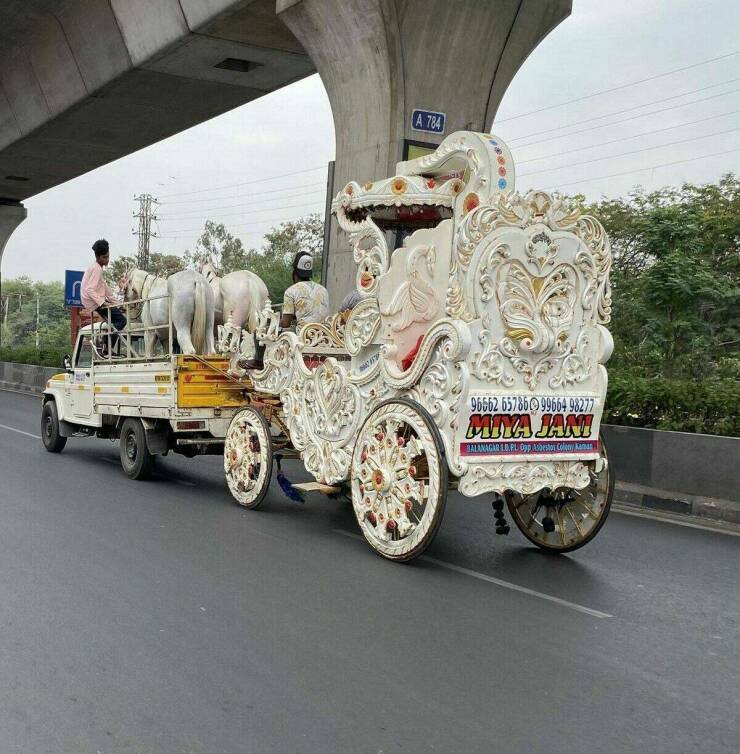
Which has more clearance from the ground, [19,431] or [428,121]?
[428,121]

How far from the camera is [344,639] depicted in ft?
15.6

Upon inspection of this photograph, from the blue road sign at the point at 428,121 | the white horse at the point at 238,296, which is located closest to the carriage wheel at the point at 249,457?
the white horse at the point at 238,296

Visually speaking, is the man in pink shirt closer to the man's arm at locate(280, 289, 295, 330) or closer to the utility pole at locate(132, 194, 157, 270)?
the man's arm at locate(280, 289, 295, 330)

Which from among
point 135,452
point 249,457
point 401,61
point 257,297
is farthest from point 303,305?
point 401,61

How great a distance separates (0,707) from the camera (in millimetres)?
3791

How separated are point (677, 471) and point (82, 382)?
23.0ft

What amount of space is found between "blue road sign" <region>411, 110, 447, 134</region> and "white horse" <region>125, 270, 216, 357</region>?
4.45 meters

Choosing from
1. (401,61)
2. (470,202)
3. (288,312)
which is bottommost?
(288,312)

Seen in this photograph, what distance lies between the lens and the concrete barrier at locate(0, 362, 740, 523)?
29.3 ft

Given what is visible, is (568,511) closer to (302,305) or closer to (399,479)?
(399,479)

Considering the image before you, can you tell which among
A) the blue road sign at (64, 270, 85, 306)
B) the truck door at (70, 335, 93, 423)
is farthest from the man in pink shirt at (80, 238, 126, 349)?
the blue road sign at (64, 270, 85, 306)

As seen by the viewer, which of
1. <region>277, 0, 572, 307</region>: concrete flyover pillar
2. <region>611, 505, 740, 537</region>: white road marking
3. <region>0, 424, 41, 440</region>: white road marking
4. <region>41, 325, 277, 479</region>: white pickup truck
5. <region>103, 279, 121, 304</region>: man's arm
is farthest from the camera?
<region>0, 424, 41, 440</region>: white road marking

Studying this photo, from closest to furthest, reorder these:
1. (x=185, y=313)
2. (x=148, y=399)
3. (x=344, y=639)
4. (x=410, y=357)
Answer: (x=344, y=639) < (x=410, y=357) < (x=148, y=399) < (x=185, y=313)

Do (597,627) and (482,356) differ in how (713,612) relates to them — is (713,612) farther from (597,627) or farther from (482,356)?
(482,356)
